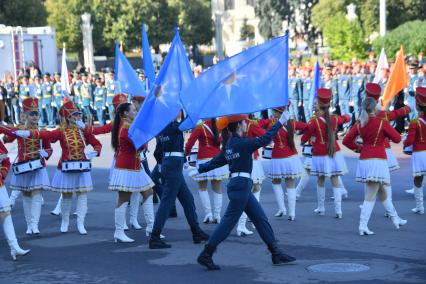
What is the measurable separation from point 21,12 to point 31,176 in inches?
1873

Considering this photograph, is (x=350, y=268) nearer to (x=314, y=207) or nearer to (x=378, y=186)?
(x=378, y=186)

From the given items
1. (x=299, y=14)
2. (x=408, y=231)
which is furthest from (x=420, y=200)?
(x=299, y=14)

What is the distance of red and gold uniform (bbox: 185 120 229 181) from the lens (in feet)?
40.6

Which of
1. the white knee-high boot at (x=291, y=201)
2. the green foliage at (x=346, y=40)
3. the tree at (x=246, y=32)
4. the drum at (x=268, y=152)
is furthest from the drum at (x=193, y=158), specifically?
the tree at (x=246, y=32)

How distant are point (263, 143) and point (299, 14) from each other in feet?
224

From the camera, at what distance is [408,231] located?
1138 cm

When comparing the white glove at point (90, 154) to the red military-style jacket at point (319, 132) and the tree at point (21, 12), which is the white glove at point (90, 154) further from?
the tree at point (21, 12)

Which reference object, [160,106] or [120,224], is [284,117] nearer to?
[160,106]

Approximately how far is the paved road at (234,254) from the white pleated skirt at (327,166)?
2.08 feet

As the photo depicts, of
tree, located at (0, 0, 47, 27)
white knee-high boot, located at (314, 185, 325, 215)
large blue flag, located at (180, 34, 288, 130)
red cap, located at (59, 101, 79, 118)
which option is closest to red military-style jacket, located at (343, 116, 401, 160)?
white knee-high boot, located at (314, 185, 325, 215)

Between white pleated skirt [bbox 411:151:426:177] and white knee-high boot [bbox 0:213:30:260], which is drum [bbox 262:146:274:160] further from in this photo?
white knee-high boot [bbox 0:213:30:260]

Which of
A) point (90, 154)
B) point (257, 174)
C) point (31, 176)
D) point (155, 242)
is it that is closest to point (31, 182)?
point (31, 176)

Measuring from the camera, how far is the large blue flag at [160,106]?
10.5m

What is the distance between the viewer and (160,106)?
10.6 metres
